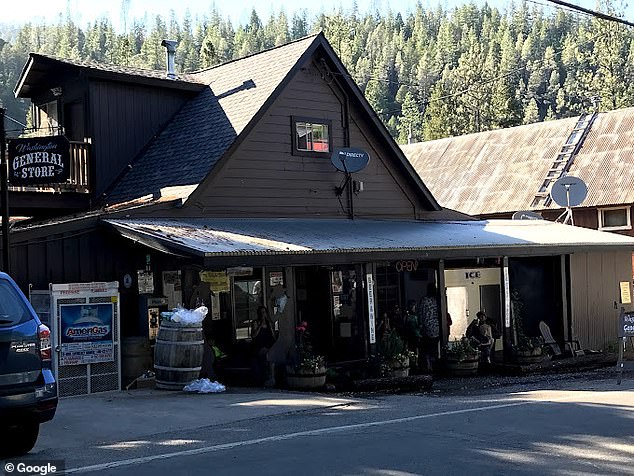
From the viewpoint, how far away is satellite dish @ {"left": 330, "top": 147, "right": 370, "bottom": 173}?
61.8ft

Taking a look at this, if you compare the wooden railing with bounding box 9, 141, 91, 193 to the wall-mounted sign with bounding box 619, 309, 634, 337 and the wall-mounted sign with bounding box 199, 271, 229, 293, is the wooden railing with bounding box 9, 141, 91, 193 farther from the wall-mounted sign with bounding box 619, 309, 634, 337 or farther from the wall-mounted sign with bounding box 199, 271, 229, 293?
the wall-mounted sign with bounding box 619, 309, 634, 337

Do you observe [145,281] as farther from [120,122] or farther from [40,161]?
[120,122]

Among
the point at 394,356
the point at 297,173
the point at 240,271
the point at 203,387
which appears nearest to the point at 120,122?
the point at 297,173

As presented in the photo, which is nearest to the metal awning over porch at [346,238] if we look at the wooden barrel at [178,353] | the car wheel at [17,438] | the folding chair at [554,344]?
the wooden barrel at [178,353]

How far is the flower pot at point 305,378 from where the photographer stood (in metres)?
15.1

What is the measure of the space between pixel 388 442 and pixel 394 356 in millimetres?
7233

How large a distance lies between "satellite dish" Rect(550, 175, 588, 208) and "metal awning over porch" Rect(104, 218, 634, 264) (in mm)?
1185

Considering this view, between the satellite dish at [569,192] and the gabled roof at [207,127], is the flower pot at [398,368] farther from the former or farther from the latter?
the satellite dish at [569,192]

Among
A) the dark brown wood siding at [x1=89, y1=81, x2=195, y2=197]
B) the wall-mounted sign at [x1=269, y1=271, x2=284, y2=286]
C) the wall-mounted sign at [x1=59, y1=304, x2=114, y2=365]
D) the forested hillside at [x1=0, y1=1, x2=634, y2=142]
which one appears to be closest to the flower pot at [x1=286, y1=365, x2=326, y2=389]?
the wall-mounted sign at [x1=269, y1=271, x2=284, y2=286]

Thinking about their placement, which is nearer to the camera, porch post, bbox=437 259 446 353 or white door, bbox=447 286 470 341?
porch post, bbox=437 259 446 353

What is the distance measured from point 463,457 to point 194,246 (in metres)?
6.58

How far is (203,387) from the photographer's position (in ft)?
45.5

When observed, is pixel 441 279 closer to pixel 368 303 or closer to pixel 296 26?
pixel 368 303

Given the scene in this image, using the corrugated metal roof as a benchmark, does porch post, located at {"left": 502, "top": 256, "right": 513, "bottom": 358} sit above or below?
below
